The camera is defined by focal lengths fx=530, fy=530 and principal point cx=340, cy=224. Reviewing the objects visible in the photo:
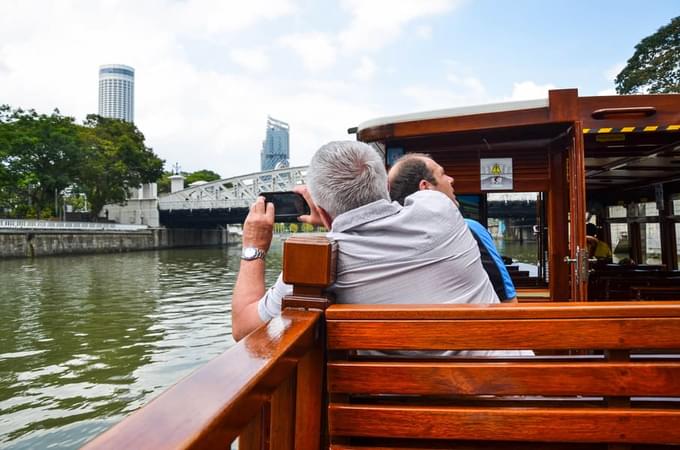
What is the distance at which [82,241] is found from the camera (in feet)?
105

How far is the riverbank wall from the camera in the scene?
2695 centimetres

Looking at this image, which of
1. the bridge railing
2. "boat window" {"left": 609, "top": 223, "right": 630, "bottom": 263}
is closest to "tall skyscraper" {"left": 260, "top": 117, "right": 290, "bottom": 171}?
the bridge railing

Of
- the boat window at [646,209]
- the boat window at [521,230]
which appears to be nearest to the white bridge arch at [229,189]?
the boat window at [521,230]

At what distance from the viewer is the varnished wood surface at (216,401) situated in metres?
0.65

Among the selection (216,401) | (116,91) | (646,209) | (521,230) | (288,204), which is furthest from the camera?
(116,91)

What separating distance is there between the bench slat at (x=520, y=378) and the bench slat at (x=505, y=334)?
5 centimetres

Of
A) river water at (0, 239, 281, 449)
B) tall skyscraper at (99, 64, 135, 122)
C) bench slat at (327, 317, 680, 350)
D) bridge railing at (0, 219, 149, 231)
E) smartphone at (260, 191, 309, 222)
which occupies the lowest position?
river water at (0, 239, 281, 449)

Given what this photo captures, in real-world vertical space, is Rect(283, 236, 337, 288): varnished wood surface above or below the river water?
above

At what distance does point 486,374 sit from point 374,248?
0.45 m

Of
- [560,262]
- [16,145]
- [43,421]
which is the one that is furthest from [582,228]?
[16,145]

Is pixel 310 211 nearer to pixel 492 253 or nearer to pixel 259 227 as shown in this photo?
pixel 259 227

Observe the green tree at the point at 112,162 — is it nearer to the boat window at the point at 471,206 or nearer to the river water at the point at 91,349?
the river water at the point at 91,349

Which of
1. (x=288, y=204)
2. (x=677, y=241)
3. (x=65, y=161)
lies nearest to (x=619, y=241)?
(x=677, y=241)

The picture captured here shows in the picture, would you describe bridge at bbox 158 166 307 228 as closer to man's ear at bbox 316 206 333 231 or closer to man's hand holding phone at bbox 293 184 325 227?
man's hand holding phone at bbox 293 184 325 227
